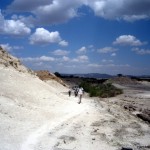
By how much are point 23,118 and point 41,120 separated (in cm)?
109

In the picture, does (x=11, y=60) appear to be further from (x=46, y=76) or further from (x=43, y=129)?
(x=43, y=129)

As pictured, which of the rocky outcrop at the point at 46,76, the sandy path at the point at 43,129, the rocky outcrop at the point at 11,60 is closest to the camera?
the sandy path at the point at 43,129

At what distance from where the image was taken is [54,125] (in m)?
18.7

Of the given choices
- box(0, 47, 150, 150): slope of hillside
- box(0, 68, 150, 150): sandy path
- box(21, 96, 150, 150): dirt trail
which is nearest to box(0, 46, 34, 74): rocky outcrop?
box(0, 47, 150, 150): slope of hillside

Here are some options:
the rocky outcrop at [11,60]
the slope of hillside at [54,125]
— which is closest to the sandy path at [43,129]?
the slope of hillside at [54,125]

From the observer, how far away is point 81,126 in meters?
19.3

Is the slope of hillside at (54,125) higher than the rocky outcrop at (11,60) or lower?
lower

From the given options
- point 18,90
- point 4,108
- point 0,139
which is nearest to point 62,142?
point 0,139

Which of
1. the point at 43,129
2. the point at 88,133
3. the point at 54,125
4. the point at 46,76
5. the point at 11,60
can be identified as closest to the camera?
the point at 43,129

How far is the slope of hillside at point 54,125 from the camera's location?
15.1 meters

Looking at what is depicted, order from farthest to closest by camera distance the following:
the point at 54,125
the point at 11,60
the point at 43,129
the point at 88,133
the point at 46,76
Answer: the point at 46,76 < the point at 11,60 < the point at 54,125 < the point at 88,133 < the point at 43,129

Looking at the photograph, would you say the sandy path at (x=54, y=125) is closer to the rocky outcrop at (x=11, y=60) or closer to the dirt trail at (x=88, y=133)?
the dirt trail at (x=88, y=133)

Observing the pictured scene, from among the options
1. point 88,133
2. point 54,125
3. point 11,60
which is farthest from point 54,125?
point 11,60

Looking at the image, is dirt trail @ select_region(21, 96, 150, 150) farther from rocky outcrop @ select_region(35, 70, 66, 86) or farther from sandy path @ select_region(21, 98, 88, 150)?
rocky outcrop @ select_region(35, 70, 66, 86)
